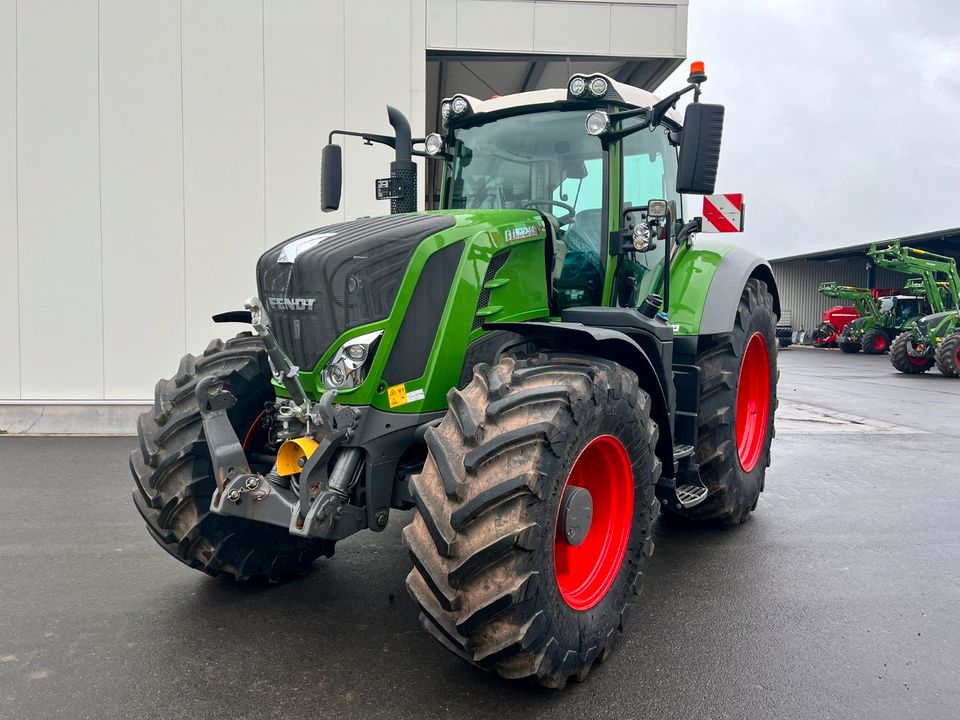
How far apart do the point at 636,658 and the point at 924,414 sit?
9739 millimetres

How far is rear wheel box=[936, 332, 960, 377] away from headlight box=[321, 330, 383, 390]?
58.9 feet

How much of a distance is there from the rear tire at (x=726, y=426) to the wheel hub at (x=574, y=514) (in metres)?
→ 1.80

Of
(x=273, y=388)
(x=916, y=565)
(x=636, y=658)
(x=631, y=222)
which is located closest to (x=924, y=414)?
(x=916, y=565)

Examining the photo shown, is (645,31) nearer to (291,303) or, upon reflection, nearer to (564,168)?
(564,168)

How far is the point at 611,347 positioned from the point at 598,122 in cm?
115

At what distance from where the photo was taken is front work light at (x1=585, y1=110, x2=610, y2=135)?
12.3 feet

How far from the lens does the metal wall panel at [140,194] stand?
820 centimetres

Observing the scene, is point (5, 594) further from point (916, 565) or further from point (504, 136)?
point (916, 565)

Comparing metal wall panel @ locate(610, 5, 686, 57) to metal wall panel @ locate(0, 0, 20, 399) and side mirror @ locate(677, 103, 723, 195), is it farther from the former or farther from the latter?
metal wall panel @ locate(0, 0, 20, 399)

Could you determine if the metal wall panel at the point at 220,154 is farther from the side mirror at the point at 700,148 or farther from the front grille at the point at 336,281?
the side mirror at the point at 700,148

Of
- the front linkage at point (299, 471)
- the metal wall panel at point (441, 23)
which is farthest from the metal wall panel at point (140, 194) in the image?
the front linkage at point (299, 471)

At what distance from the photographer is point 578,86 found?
3857mm

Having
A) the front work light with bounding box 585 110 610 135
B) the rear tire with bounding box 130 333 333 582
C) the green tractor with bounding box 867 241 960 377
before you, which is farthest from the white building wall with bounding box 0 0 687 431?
the green tractor with bounding box 867 241 960 377

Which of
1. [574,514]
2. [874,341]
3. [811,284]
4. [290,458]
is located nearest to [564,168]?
[574,514]
